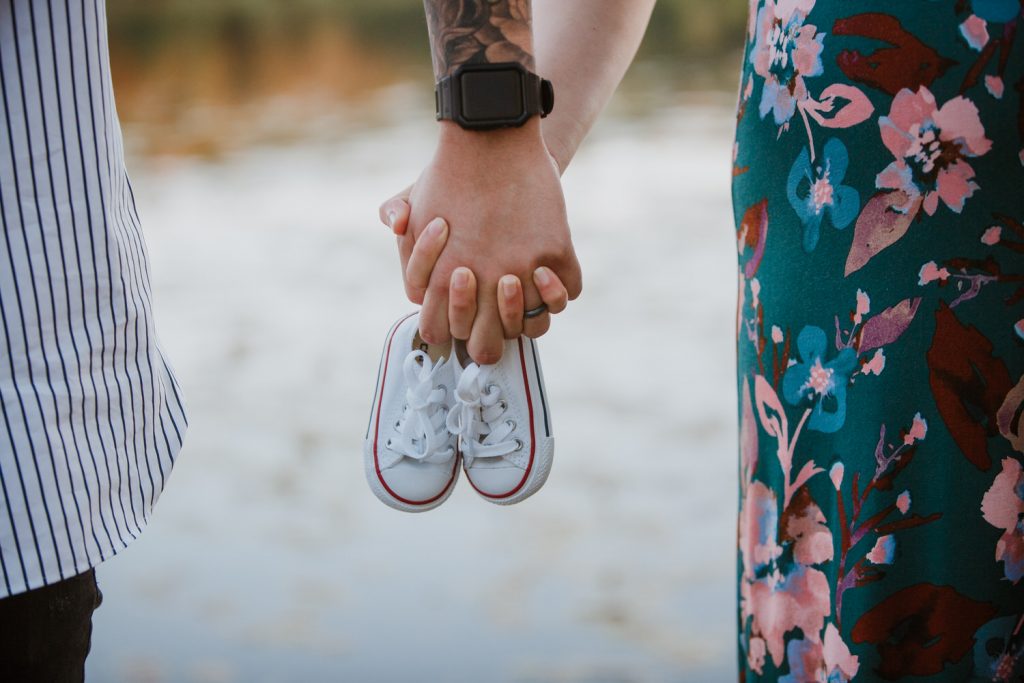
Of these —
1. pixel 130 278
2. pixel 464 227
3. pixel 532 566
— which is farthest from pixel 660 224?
pixel 130 278

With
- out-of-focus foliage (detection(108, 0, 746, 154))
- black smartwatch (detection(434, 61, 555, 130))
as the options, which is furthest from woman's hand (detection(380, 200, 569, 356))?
out-of-focus foliage (detection(108, 0, 746, 154))

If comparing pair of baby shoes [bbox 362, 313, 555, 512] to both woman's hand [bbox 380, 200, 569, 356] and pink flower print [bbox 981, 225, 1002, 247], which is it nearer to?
woman's hand [bbox 380, 200, 569, 356]

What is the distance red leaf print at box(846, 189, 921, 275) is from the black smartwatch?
31cm

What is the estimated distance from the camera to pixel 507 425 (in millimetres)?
1059

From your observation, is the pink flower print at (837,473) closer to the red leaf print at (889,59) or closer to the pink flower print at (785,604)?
the pink flower print at (785,604)

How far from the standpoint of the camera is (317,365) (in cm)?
305

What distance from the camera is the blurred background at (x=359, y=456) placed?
1.93 meters

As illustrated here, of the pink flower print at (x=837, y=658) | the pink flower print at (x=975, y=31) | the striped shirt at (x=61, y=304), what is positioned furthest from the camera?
the pink flower print at (x=837, y=658)

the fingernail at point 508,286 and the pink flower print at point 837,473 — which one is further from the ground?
the fingernail at point 508,286

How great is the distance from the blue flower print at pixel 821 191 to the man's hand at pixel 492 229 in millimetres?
215

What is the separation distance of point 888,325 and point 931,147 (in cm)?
14

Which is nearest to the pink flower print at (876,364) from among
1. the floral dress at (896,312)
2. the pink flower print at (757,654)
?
the floral dress at (896,312)

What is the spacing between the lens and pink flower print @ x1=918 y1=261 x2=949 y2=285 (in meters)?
0.80

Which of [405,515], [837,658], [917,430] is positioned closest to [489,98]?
[917,430]
